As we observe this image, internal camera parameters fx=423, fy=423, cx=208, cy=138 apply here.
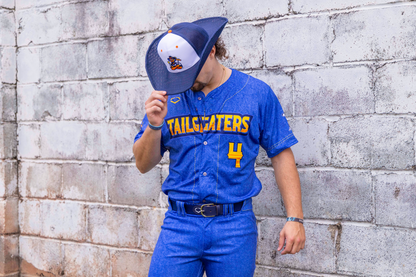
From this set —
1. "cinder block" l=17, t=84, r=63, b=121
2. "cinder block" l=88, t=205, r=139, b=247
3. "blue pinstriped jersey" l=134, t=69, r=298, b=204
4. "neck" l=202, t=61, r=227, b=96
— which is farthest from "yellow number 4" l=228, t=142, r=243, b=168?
"cinder block" l=17, t=84, r=63, b=121

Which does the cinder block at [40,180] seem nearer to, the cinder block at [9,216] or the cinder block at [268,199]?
the cinder block at [9,216]

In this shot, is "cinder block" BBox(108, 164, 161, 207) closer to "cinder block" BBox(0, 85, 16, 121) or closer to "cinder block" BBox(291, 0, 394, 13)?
"cinder block" BBox(0, 85, 16, 121)

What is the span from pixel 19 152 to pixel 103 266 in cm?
129

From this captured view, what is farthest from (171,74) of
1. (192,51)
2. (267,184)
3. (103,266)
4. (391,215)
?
(103,266)

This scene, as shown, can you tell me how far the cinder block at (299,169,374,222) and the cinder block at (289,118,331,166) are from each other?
0.23 ft

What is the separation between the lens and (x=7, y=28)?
3.72 metres

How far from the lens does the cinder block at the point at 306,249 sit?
2635mm

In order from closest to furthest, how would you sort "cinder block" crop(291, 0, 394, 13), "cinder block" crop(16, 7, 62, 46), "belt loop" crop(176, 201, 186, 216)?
"belt loop" crop(176, 201, 186, 216)
"cinder block" crop(291, 0, 394, 13)
"cinder block" crop(16, 7, 62, 46)

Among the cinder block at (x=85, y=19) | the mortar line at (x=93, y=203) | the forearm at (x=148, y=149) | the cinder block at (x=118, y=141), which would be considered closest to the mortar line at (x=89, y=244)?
the mortar line at (x=93, y=203)

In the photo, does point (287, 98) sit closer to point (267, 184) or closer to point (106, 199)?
point (267, 184)

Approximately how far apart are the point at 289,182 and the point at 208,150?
44 cm

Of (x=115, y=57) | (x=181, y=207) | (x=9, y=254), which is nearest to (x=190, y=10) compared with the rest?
(x=115, y=57)

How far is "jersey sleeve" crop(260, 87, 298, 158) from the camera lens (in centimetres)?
212

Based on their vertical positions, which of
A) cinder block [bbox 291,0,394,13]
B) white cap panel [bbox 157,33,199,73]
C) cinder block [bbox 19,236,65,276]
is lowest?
cinder block [bbox 19,236,65,276]
